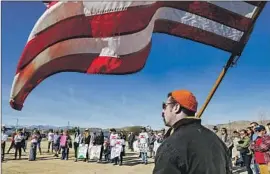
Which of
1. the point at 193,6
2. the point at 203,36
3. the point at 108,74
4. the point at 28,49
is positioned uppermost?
the point at 193,6

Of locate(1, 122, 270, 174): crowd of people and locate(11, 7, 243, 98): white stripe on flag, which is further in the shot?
locate(1, 122, 270, 174): crowd of people

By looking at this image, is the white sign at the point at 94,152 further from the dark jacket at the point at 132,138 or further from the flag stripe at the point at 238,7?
the flag stripe at the point at 238,7

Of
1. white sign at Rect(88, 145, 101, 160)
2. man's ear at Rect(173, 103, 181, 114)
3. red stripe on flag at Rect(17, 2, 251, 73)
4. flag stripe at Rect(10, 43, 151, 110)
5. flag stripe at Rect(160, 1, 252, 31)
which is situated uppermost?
flag stripe at Rect(160, 1, 252, 31)

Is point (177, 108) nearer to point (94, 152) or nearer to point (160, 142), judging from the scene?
point (160, 142)

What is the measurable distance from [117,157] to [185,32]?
24.6ft

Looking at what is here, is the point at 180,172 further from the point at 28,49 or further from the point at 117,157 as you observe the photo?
the point at 117,157

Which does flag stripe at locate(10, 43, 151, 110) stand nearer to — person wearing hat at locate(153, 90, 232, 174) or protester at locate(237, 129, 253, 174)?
person wearing hat at locate(153, 90, 232, 174)

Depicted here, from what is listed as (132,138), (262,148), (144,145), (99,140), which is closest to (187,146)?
(262,148)

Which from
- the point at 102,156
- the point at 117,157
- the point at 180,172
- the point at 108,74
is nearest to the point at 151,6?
the point at 108,74

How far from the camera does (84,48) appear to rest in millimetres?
5488

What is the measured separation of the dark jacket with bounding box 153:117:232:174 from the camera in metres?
1.55

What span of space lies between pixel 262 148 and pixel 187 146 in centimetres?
511

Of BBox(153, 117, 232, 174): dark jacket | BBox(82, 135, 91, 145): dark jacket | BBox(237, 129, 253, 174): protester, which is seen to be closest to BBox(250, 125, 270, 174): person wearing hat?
BBox(237, 129, 253, 174): protester

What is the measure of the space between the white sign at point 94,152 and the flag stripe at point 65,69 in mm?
8177
